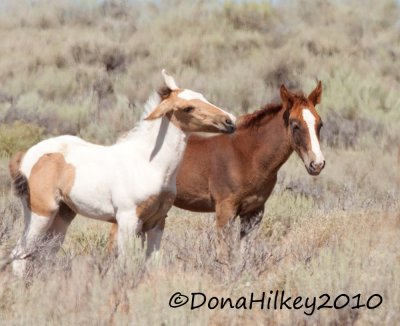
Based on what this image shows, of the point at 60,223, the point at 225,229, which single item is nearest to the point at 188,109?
the point at 225,229

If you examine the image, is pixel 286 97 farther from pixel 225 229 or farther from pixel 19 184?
pixel 19 184

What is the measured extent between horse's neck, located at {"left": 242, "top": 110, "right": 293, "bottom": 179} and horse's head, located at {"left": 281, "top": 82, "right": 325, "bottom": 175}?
0.15m

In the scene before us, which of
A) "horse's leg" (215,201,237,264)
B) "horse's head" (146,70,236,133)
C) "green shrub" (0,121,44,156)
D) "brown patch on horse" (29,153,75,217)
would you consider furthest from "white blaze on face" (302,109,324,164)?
"green shrub" (0,121,44,156)

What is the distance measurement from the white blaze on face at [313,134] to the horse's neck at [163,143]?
1.31 meters

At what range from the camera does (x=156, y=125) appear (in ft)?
24.9

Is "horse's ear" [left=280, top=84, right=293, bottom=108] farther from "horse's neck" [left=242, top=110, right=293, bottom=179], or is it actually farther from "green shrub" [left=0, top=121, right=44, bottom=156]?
"green shrub" [left=0, top=121, right=44, bottom=156]

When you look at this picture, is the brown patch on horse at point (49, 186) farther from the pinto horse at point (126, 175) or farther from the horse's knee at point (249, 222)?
the horse's knee at point (249, 222)

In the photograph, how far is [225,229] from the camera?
8125 mm

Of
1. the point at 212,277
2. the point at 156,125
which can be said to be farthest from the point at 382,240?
the point at 156,125

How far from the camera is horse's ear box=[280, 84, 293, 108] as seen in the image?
859 cm

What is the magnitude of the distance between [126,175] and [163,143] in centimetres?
39

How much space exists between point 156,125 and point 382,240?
6.65ft

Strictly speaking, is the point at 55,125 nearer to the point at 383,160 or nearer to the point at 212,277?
the point at 383,160

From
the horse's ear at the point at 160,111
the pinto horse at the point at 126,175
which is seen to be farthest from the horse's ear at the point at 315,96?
the horse's ear at the point at 160,111
